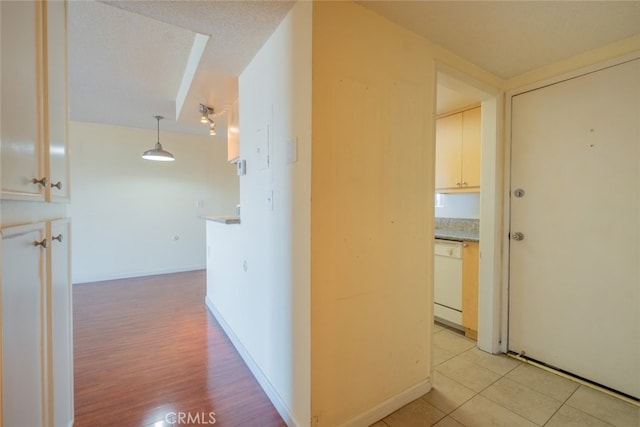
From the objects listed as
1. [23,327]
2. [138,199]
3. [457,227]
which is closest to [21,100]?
[23,327]

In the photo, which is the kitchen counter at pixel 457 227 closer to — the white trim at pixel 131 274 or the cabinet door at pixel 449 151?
the cabinet door at pixel 449 151

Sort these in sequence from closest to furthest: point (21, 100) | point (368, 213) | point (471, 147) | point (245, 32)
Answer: point (21, 100) → point (368, 213) → point (245, 32) → point (471, 147)

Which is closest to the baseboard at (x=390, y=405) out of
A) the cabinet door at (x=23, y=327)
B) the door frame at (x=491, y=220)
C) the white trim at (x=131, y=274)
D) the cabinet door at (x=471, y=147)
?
the door frame at (x=491, y=220)

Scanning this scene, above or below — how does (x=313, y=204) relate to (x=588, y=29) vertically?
below

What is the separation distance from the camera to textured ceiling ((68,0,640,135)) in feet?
4.64

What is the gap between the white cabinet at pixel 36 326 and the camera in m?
0.75

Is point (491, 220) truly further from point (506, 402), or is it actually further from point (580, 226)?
point (506, 402)

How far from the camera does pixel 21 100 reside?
813 millimetres

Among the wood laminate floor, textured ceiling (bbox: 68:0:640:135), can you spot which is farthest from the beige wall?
the wood laminate floor

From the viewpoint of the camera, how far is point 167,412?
5.20ft

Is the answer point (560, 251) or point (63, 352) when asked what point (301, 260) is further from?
point (560, 251)

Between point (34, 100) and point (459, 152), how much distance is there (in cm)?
315

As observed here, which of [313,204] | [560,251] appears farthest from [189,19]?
[560,251]

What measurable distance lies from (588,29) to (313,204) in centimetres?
191
